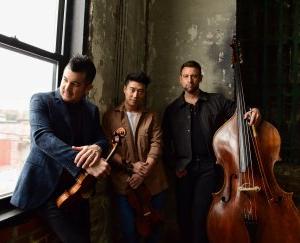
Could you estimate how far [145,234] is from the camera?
2250 millimetres

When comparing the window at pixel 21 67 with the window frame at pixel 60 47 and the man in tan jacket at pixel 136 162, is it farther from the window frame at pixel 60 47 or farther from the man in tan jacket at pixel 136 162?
the man in tan jacket at pixel 136 162

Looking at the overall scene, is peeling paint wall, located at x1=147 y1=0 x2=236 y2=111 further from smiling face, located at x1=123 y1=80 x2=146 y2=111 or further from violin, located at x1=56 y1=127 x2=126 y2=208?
violin, located at x1=56 y1=127 x2=126 y2=208

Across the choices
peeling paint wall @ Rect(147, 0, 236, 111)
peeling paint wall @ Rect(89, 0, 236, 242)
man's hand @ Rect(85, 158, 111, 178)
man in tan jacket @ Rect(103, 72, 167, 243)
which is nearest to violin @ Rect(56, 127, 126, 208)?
man's hand @ Rect(85, 158, 111, 178)

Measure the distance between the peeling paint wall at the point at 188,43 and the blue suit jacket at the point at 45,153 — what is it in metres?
1.63

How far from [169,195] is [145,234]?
3.21ft

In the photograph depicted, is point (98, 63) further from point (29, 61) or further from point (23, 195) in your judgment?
point (23, 195)

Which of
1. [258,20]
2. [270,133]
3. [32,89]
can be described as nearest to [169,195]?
[270,133]

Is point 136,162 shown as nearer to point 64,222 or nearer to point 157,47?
point 64,222

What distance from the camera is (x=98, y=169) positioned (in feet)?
5.31

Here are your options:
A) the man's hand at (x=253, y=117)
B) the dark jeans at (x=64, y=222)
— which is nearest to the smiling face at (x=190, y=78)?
the man's hand at (x=253, y=117)

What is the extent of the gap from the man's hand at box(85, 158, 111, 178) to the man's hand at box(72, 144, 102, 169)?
16 millimetres

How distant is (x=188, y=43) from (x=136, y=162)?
1.44 metres

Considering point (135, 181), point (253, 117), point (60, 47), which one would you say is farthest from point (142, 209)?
point (60, 47)

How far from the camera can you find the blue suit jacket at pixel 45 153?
1613 millimetres
